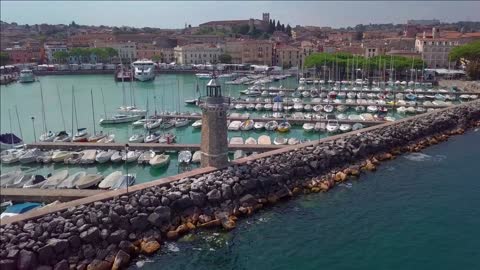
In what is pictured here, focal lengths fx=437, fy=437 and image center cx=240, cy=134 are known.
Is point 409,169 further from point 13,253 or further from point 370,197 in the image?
point 13,253

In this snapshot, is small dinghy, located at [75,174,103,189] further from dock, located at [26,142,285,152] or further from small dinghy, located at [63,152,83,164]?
dock, located at [26,142,285,152]

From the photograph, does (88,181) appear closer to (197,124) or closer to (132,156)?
(132,156)

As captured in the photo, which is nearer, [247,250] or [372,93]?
[247,250]

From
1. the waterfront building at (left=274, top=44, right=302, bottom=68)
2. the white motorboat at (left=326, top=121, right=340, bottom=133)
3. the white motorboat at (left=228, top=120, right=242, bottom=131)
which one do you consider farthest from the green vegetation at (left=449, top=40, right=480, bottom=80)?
the white motorboat at (left=228, top=120, right=242, bottom=131)

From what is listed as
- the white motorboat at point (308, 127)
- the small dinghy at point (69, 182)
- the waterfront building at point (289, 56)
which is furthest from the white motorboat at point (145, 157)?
the waterfront building at point (289, 56)

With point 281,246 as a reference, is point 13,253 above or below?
above

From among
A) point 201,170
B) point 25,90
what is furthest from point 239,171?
point 25,90

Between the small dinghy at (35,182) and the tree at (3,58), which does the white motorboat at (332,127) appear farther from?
the tree at (3,58)

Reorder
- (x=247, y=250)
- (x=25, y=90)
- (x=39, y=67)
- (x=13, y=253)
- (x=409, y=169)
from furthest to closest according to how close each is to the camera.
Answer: (x=39, y=67), (x=25, y=90), (x=409, y=169), (x=247, y=250), (x=13, y=253)

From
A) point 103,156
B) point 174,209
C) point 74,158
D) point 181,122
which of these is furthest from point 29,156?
point 174,209
